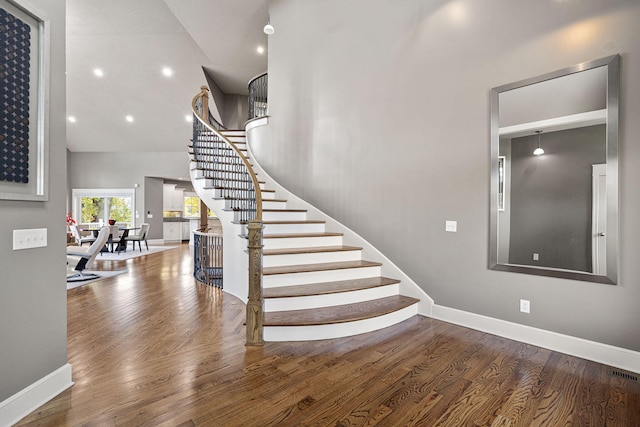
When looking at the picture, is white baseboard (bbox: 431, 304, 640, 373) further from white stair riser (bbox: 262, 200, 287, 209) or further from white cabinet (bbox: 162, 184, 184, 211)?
white cabinet (bbox: 162, 184, 184, 211)

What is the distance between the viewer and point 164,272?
616cm

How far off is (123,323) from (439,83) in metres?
4.38

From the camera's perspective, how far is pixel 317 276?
3520mm

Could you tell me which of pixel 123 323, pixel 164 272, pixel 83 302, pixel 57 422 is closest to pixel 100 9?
pixel 164 272

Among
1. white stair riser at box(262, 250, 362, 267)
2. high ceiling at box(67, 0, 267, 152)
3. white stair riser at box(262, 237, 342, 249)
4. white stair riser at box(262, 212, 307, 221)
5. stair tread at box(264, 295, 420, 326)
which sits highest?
high ceiling at box(67, 0, 267, 152)

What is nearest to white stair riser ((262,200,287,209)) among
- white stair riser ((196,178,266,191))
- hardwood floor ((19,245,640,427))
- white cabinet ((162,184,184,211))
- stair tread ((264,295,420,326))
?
white stair riser ((196,178,266,191))

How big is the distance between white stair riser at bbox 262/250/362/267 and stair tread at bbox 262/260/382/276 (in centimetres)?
6

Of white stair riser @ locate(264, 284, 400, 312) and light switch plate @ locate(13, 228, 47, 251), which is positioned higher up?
light switch plate @ locate(13, 228, 47, 251)

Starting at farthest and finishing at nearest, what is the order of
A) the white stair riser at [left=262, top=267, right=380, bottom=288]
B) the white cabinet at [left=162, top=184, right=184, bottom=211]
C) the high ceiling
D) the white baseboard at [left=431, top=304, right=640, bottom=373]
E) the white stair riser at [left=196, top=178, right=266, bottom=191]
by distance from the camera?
the white cabinet at [left=162, top=184, right=184, bottom=211]
the high ceiling
the white stair riser at [left=196, top=178, right=266, bottom=191]
the white stair riser at [left=262, top=267, right=380, bottom=288]
the white baseboard at [left=431, top=304, right=640, bottom=373]

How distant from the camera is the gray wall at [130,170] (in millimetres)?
11516

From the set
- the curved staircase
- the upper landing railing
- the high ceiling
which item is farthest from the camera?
the upper landing railing

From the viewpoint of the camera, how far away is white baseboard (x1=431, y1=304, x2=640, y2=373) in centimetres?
238

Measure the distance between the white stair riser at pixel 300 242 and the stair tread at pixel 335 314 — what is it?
3.49ft

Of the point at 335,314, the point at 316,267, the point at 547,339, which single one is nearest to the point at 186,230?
the point at 316,267
